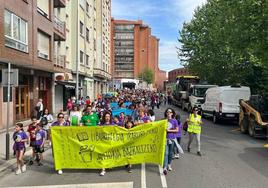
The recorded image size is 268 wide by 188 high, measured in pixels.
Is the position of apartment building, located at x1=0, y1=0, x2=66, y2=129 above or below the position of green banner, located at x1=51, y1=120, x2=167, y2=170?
above

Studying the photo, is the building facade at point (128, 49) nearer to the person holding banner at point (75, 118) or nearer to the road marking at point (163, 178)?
the person holding banner at point (75, 118)

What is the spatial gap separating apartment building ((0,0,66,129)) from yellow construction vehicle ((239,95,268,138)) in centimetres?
1072

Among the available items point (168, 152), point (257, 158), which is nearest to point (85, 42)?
point (257, 158)

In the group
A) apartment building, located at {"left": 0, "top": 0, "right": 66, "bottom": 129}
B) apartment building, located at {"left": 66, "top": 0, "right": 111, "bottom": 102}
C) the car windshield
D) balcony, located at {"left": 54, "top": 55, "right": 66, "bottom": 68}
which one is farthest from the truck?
balcony, located at {"left": 54, "top": 55, "right": 66, "bottom": 68}

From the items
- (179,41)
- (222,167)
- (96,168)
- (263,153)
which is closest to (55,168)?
(96,168)

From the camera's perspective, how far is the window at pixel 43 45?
25098 millimetres

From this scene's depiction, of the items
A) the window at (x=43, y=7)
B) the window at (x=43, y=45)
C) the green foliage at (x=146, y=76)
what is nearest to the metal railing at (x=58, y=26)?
the window at (x=43, y=7)

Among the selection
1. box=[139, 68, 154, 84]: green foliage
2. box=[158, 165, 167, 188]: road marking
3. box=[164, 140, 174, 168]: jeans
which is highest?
box=[139, 68, 154, 84]: green foliage

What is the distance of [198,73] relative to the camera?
42938 mm

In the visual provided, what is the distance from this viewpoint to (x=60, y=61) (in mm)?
31609

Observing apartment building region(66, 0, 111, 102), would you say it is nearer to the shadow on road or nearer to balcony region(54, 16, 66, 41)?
balcony region(54, 16, 66, 41)

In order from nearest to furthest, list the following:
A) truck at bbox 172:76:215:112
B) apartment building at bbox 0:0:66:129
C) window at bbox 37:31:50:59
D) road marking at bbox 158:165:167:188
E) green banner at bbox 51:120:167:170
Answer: road marking at bbox 158:165:167:188, green banner at bbox 51:120:167:170, apartment building at bbox 0:0:66:129, window at bbox 37:31:50:59, truck at bbox 172:76:215:112

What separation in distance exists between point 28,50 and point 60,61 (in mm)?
9470

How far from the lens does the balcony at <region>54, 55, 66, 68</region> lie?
98.5 feet
